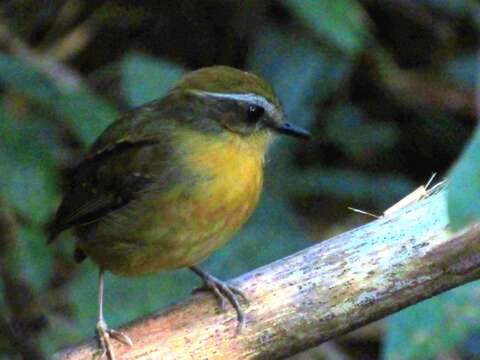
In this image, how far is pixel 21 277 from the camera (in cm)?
380

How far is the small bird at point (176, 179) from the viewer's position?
296 centimetres

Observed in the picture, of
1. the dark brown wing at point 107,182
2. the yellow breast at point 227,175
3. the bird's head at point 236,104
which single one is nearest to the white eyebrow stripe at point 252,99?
the bird's head at point 236,104

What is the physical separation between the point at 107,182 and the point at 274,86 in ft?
4.54

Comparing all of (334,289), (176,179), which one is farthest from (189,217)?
(334,289)

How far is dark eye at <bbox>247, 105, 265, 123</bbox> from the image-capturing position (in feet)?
10.6

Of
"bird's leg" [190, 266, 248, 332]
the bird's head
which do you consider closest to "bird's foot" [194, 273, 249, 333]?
"bird's leg" [190, 266, 248, 332]

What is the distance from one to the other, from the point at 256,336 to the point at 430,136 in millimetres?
3167

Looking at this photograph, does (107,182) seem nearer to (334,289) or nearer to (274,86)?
(334,289)

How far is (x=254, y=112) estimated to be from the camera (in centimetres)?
324

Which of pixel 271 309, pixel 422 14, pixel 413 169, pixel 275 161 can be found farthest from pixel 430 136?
pixel 271 309

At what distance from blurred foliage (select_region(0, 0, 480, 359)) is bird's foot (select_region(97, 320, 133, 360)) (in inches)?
6.5

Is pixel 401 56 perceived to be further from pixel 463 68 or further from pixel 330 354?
pixel 330 354

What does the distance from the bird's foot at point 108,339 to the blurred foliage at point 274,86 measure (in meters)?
0.16

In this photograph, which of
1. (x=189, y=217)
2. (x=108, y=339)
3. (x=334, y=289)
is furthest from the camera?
(x=189, y=217)
